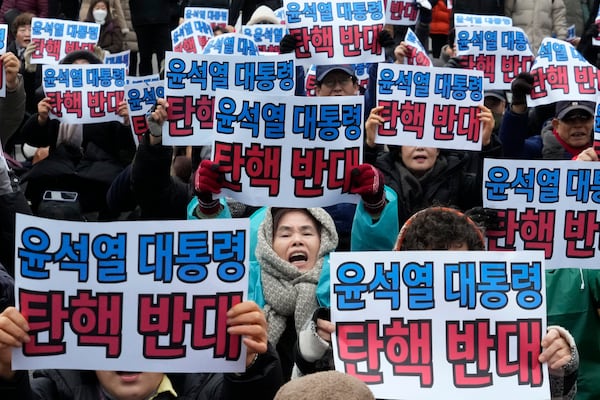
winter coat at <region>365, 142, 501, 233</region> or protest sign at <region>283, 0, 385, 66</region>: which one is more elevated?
protest sign at <region>283, 0, 385, 66</region>

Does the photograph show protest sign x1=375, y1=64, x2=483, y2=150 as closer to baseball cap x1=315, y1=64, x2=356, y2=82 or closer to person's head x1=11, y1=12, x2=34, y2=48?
baseball cap x1=315, y1=64, x2=356, y2=82

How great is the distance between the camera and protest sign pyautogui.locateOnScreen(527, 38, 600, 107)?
278 inches

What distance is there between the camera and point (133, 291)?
3.58 m

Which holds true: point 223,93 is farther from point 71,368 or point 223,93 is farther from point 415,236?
point 71,368

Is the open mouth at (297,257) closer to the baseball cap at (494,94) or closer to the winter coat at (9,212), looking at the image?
the winter coat at (9,212)

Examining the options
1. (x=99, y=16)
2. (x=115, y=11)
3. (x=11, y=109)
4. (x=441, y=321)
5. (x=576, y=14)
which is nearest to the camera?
(x=441, y=321)

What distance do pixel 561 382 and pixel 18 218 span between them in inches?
67.1

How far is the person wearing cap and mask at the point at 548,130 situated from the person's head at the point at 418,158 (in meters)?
0.43

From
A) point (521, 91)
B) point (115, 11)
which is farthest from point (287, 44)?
point (115, 11)

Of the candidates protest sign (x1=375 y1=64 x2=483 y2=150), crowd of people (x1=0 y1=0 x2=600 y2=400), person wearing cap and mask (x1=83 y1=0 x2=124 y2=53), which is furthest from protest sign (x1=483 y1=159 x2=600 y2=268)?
person wearing cap and mask (x1=83 y1=0 x2=124 y2=53)

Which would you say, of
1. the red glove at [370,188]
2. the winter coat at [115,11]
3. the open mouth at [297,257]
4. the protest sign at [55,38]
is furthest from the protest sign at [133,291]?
the winter coat at [115,11]

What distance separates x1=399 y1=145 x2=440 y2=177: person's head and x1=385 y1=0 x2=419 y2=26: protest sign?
12.5 feet

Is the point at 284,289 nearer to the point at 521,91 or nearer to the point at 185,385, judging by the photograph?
the point at 185,385

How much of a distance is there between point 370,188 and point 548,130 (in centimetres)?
252
